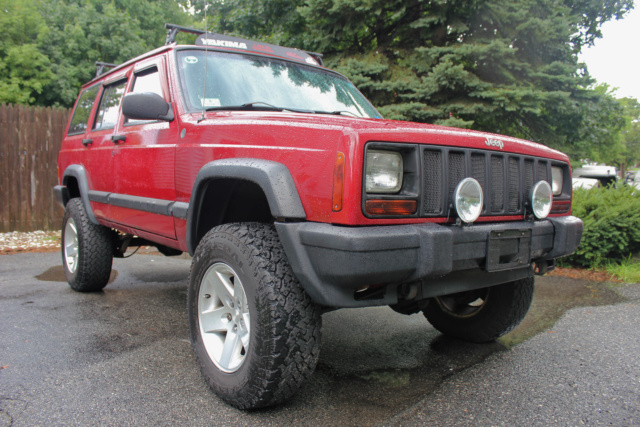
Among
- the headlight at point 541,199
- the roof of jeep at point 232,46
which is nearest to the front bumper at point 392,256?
the headlight at point 541,199

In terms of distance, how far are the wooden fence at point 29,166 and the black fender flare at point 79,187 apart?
452cm

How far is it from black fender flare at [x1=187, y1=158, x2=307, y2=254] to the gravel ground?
618cm

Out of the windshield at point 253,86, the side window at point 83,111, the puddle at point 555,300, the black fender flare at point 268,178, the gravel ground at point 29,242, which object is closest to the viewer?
→ the black fender flare at point 268,178

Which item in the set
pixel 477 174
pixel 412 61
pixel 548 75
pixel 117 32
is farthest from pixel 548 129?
pixel 117 32

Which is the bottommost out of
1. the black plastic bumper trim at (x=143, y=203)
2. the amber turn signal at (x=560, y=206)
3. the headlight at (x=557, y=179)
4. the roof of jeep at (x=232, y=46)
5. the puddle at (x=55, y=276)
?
the puddle at (x=55, y=276)

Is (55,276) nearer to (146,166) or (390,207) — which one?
(146,166)

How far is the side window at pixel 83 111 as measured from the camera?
4824 mm

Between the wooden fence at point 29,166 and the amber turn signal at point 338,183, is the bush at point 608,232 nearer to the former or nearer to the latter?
the amber turn signal at point 338,183

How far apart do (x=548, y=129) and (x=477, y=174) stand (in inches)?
302

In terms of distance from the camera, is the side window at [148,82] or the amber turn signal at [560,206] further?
the side window at [148,82]

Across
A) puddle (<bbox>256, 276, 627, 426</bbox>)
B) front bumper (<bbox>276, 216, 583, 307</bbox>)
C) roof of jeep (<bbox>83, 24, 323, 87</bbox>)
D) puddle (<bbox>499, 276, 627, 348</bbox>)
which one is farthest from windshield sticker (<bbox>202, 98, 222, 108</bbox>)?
puddle (<bbox>499, 276, 627, 348</bbox>)

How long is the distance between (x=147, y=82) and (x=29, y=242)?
19.0 feet

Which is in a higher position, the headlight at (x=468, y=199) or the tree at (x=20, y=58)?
the tree at (x=20, y=58)

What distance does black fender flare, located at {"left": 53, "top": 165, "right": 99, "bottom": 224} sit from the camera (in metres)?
4.41
